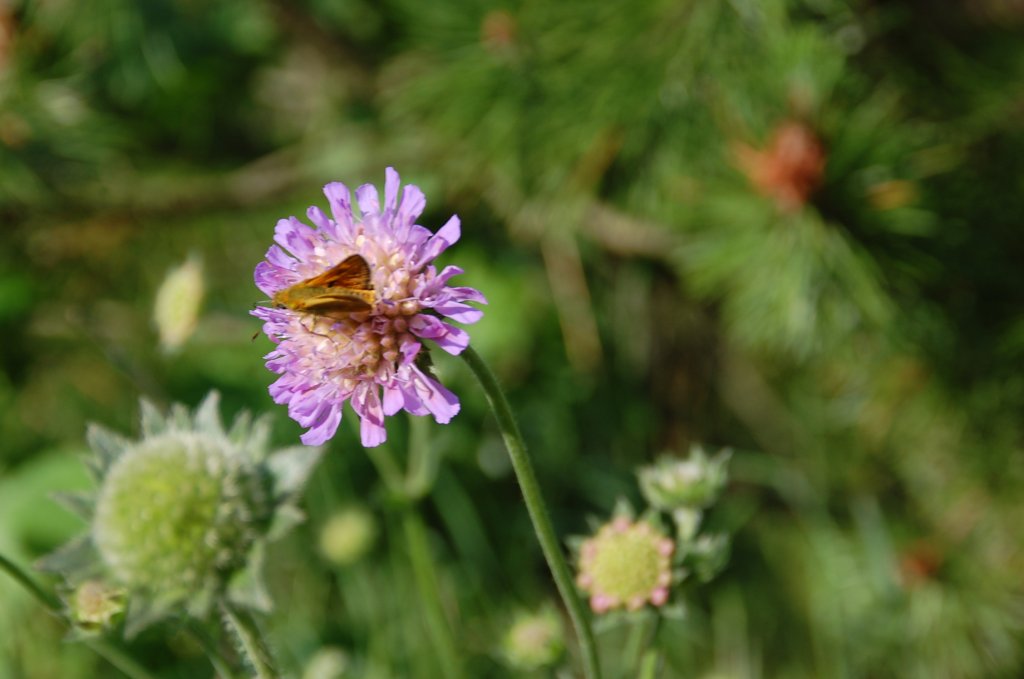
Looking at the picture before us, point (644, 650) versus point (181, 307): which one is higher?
point (181, 307)

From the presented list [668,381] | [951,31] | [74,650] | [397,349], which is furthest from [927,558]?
[74,650]

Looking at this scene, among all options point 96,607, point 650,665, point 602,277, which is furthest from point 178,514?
point 602,277

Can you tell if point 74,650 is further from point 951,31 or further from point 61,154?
point 951,31

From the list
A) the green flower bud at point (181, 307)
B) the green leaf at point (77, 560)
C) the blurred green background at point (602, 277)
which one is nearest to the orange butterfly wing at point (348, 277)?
the green leaf at point (77, 560)

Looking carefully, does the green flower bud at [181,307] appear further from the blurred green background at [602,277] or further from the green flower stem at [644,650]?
the green flower stem at [644,650]

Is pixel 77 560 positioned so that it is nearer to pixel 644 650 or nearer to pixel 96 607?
pixel 96 607

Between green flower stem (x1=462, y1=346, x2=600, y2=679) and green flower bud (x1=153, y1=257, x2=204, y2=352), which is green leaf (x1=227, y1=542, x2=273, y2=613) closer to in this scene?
green flower stem (x1=462, y1=346, x2=600, y2=679)

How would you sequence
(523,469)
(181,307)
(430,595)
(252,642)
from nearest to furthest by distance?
1. (523,469)
2. (252,642)
3. (430,595)
4. (181,307)
